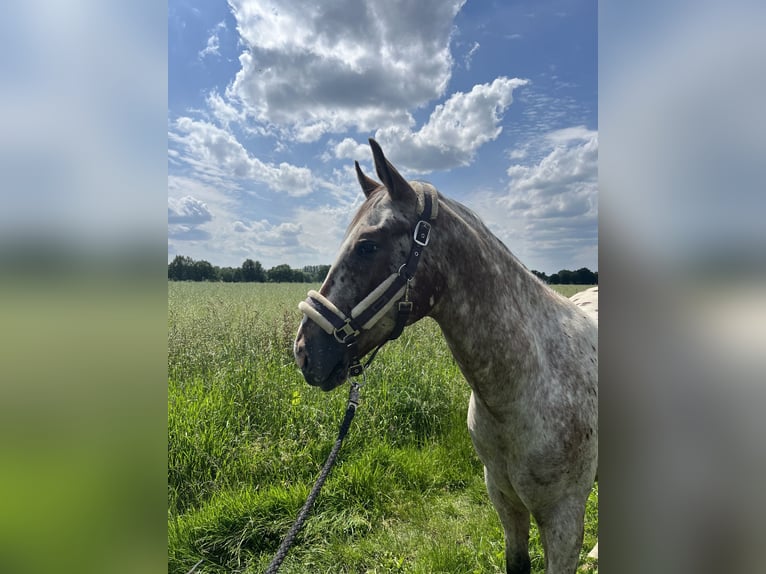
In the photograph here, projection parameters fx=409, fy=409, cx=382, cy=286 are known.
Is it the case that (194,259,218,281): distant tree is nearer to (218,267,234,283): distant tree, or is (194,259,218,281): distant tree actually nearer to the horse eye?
(218,267,234,283): distant tree

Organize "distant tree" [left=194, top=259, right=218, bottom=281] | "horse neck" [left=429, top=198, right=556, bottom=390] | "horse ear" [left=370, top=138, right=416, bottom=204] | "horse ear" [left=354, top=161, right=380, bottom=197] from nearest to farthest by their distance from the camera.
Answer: "horse ear" [left=370, top=138, right=416, bottom=204]
"horse neck" [left=429, top=198, right=556, bottom=390]
"horse ear" [left=354, top=161, right=380, bottom=197]
"distant tree" [left=194, top=259, right=218, bottom=281]

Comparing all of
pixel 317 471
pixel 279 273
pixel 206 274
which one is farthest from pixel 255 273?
pixel 317 471

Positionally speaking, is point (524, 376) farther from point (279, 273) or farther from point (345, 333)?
point (279, 273)

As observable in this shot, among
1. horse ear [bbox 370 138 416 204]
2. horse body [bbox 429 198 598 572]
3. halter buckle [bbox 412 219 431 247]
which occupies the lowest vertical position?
horse body [bbox 429 198 598 572]

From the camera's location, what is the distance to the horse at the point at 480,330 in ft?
6.15

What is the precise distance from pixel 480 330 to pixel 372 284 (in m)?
0.56

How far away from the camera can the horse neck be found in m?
1.94

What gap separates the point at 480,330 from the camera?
194 centimetres

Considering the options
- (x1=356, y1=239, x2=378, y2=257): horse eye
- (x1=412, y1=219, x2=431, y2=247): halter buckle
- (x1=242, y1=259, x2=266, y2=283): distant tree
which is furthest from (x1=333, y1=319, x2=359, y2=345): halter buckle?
(x1=242, y1=259, x2=266, y2=283): distant tree

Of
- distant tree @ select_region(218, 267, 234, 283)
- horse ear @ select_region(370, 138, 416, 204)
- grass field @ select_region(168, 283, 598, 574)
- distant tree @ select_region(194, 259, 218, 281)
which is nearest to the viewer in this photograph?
horse ear @ select_region(370, 138, 416, 204)

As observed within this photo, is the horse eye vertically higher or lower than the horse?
higher

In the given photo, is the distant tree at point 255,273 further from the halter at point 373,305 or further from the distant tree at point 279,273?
the halter at point 373,305
